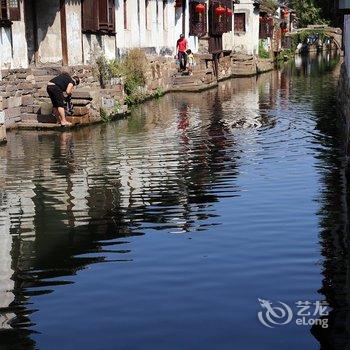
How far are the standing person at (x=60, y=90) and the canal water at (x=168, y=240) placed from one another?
1783 millimetres

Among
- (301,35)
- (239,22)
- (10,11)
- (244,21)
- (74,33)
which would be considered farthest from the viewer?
(301,35)

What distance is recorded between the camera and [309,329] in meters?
5.80

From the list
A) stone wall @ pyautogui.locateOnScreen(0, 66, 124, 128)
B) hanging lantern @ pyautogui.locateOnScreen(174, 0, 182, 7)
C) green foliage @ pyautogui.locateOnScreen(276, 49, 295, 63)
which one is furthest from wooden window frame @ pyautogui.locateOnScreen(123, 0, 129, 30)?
green foliage @ pyautogui.locateOnScreen(276, 49, 295, 63)

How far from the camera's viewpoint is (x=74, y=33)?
22000 mm

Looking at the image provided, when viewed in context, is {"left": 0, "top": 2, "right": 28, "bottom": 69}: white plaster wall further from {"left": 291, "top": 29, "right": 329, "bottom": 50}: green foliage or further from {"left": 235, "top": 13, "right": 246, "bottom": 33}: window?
{"left": 291, "top": 29, "right": 329, "bottom": 50}: green foliage

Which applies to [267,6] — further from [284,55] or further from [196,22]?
[196,22]

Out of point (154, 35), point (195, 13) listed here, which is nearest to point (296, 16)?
point (195, 13)

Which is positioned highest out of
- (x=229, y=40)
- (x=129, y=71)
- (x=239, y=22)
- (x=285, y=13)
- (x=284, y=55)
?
(x=285, y=13)

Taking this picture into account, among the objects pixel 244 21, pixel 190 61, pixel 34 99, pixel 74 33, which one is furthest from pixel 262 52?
pixel 34 99

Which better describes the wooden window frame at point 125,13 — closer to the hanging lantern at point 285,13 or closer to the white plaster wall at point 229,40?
the white plaster wall at point 229,40

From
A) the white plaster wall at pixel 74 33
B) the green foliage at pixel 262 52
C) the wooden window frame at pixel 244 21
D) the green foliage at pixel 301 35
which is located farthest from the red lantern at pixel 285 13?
the white plaster wall at pixel 74 33

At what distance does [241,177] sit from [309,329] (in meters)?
6.37

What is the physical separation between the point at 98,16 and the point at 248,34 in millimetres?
33394

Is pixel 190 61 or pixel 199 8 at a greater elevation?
pixel 199 8
